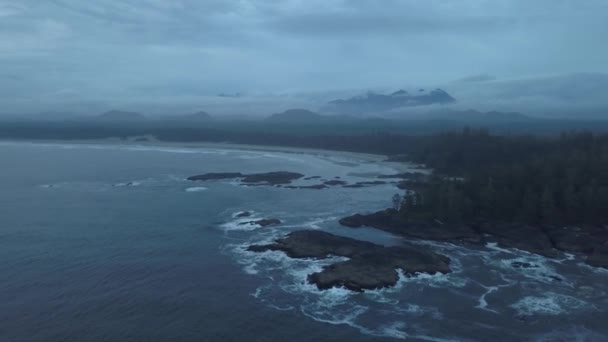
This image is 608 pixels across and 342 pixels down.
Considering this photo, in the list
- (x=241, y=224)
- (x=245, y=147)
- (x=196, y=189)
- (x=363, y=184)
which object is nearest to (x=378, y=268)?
(x=241, y=224)

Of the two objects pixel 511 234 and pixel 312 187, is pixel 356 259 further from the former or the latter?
pixel 312 187

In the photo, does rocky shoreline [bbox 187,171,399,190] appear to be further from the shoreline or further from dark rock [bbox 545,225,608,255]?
dark rock [bbox 545,225,608,255]

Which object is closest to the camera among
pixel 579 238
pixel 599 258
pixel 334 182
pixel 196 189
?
pixel 599 258

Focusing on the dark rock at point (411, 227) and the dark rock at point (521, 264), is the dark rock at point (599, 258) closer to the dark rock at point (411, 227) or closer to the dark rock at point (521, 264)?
the dark rock at point (521, 264)

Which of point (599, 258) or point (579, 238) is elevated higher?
point (579, 238)

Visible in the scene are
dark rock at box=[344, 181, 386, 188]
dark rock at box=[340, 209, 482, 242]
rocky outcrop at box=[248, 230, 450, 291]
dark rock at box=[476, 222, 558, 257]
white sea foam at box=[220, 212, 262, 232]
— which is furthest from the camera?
dark rock at box=[344, 181, 386, 188]

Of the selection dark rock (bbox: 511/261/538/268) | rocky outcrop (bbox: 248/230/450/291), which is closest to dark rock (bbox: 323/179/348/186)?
rocky outcrop (bbox: 248/230/450/291)

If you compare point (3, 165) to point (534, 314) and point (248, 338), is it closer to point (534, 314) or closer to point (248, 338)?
point (248, 338)

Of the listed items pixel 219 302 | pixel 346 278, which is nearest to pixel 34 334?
pixel 219 302
